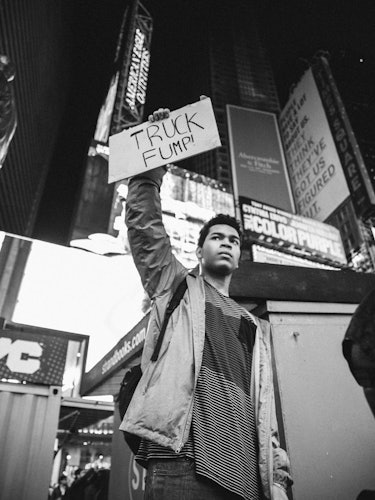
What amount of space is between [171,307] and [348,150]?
1580cm

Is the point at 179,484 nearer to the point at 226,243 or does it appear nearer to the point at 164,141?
the point at 226,243

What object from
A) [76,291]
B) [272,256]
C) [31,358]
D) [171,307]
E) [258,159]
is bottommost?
[171,307]

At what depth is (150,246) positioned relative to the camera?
2.42m

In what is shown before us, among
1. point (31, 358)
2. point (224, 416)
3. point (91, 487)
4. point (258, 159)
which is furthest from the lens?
point (258, 159)

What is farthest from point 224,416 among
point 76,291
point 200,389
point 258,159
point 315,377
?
point 258,159

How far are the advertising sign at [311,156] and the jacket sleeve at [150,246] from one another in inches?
581

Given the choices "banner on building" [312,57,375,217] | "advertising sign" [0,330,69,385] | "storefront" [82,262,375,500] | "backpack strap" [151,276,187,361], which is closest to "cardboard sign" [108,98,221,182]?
"backpack strap" [151,276,187,361]

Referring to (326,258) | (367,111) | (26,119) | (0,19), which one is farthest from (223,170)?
(0,19)

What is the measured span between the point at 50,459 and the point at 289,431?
413 cm

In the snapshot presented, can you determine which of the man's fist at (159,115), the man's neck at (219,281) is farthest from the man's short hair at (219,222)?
the man's fist at (159,115)

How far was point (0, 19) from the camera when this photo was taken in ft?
42.0

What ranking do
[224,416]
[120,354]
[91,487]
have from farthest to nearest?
1. [91,487]
2. [120,354]
3. [224,416]

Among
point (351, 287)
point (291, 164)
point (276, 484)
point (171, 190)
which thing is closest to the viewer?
point (276, 484)

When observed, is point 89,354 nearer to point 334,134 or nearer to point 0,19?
point 0,19
